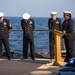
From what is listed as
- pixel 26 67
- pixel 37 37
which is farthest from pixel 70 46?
pixel 37 37

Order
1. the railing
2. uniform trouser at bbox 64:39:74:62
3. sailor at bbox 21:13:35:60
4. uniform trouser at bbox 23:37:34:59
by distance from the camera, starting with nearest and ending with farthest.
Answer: uniform trouser at bbox 64:39:74:62 → sailor at bbox 21:13:35:60 → uniform trouser at bbox 23:37:34:59 → the railing

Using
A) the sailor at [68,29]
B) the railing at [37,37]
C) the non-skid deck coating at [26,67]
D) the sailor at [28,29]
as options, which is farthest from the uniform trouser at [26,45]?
the sailor at [68,29]

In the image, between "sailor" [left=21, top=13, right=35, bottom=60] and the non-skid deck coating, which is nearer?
the non-skid deck coating

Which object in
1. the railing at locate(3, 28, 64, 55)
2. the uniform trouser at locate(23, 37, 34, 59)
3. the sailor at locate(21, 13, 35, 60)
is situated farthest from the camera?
the railing at locate(3, 28, 64, 55)

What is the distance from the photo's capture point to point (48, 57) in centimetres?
1490

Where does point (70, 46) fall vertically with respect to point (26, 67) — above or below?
above

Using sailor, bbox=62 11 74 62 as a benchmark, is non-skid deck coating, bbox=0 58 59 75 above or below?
below

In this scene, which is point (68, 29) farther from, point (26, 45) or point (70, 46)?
point (26, 45)

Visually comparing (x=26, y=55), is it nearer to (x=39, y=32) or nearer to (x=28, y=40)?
(x=28, y=40)

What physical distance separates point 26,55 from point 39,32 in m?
2.57

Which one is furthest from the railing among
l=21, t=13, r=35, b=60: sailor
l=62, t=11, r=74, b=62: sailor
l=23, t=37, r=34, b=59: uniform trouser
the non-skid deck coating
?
l=62, t=11, r=74, b=62: sailor

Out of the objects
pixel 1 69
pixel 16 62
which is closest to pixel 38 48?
pixel 16 62

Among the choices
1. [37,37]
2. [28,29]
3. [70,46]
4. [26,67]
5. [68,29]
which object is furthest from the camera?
[37,37]

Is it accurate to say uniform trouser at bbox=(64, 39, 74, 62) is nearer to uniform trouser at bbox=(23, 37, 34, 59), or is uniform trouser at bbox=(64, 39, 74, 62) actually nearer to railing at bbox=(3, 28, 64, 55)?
uniform trouser at bbox=(23, 37, 34, 59)
